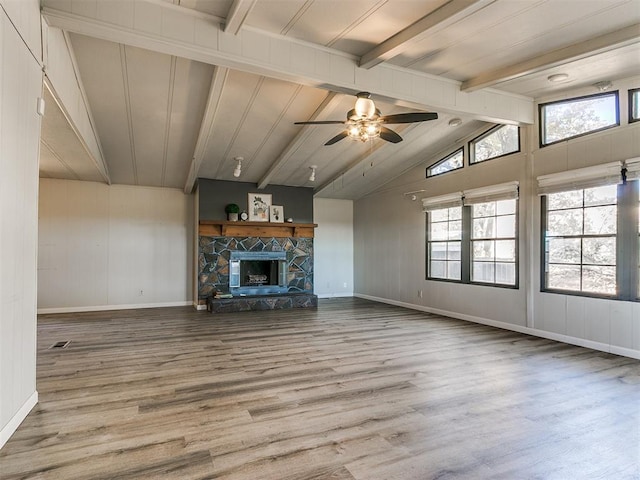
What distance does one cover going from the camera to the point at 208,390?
10.3ft

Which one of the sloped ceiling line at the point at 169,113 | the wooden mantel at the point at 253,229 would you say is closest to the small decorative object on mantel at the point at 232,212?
the wooden mantel at the point at 253,229

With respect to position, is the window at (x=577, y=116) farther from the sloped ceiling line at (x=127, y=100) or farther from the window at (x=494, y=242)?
the sloped ceiling line at (x=127, y=100)

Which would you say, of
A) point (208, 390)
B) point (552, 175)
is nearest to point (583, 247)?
point (552, 175)

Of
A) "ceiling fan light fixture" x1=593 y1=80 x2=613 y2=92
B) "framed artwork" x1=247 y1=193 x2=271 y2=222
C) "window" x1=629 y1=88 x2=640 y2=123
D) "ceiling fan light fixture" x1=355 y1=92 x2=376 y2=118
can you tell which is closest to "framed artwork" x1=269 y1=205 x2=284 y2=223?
"framed artwork" x1=247 y1=193 x2=271 y2=222

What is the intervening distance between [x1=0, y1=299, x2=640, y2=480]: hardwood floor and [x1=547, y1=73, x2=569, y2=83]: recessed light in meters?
3.35

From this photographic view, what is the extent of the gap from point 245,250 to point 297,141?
298cm

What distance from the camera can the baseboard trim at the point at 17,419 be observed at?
2232 millimetres

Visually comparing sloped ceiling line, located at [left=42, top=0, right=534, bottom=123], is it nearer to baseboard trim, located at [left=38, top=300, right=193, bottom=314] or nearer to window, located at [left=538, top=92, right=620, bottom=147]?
window, located at [left=538, top=92, right=620, bottom=147]

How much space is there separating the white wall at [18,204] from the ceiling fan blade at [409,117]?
3.05 meters

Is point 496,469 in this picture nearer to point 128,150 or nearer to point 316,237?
point 128,150

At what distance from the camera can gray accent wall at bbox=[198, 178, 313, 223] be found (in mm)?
7508

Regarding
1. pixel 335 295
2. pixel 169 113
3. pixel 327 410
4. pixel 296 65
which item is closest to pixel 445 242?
pixel 335 295

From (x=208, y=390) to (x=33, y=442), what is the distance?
122 centimetres

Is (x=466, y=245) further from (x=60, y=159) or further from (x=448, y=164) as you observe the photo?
(x=60, y=159)
